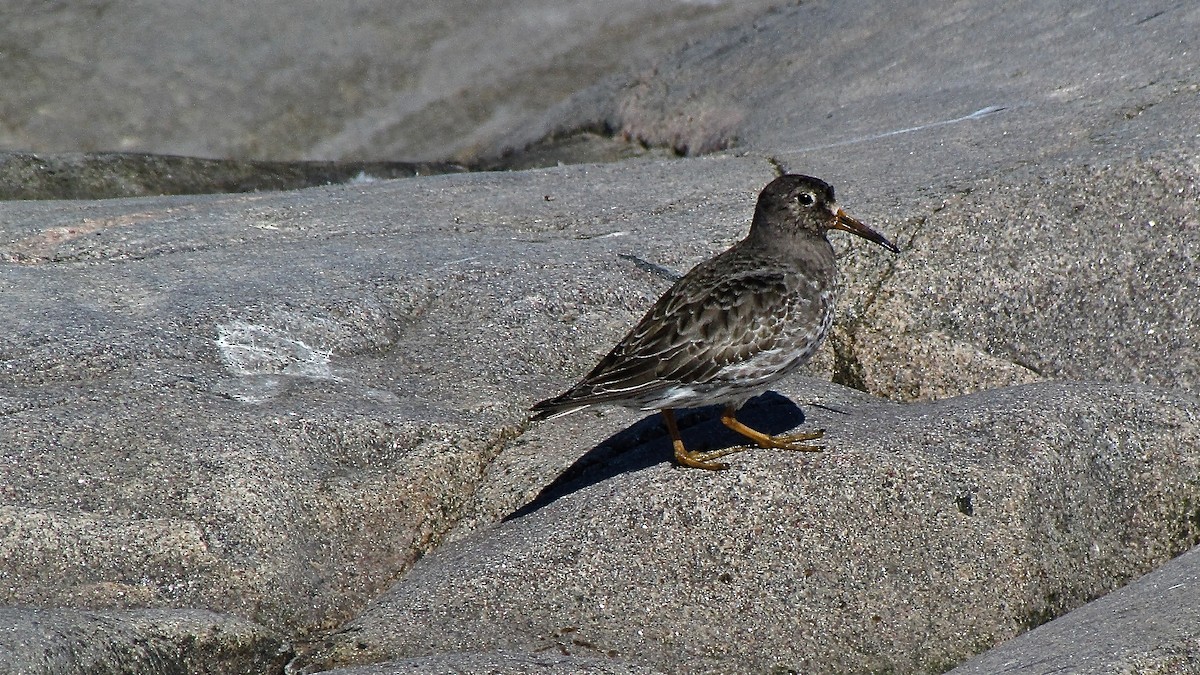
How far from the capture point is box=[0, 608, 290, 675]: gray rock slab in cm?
515

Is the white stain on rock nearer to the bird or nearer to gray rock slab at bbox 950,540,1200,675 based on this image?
the bird

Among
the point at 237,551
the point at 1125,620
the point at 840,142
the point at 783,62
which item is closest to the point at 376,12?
the point at 783,62

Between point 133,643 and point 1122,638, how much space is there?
393 centimetres

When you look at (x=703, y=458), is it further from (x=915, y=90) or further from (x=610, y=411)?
(x=915, y=90)

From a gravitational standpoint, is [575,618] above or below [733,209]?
below

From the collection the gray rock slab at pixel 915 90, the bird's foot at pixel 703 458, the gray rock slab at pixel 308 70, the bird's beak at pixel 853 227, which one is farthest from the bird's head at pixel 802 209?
the gray rock slab at pixel 308 70

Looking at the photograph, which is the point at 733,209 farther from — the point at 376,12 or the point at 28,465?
the point at 376,12

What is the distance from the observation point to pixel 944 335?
26.9 feet

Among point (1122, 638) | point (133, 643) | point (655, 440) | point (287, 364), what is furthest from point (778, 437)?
point (133, 643)

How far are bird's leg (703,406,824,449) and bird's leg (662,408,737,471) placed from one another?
0.78ft

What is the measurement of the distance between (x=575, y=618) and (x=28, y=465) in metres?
2.66

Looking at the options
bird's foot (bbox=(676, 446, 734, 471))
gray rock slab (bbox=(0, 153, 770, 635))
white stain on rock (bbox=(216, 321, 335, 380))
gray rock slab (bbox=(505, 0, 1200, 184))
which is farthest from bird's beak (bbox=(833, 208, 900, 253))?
white stain on rock (bbox=(216, 321, 335, 380))

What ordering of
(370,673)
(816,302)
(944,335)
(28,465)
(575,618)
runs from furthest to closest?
(944,335)
(816,302)
(28,465)
(575,618)
(370,673)

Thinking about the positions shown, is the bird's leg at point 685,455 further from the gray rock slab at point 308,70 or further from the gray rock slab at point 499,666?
the gray rock slab at point 308,70
